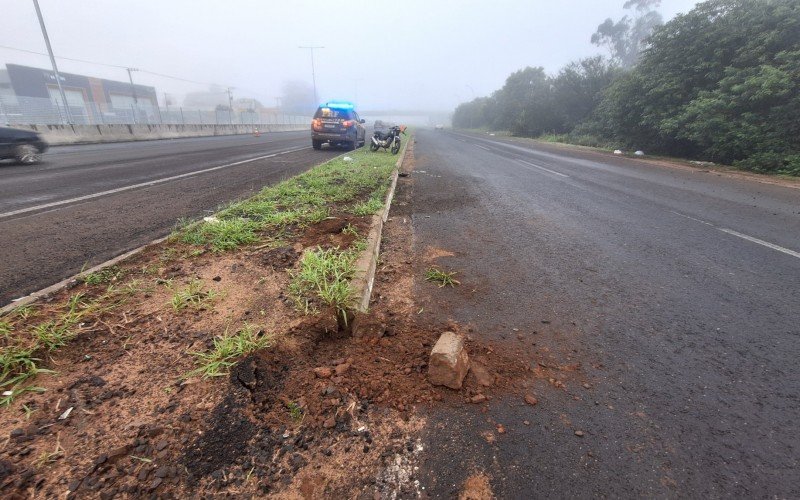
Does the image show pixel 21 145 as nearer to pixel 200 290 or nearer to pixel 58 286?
pixel 58 286

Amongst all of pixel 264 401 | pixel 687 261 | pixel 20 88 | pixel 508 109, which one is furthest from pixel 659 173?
pixel 20 88

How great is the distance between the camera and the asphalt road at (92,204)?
3.79 metres

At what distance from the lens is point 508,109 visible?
49469 millimetres

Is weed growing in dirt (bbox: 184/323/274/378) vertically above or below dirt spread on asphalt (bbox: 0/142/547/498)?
above

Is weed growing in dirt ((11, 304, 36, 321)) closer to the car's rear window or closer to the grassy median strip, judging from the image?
the grassy median strip

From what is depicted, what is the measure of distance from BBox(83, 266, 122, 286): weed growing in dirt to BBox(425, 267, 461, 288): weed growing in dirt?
2914mm

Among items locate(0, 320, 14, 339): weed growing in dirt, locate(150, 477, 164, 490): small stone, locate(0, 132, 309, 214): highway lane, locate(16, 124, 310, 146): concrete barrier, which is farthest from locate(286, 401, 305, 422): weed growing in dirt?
locate(16, 124, 310, 146): concrete barrier

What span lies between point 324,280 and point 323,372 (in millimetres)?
1103

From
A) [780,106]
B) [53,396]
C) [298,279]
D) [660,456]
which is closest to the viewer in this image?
[660,456]

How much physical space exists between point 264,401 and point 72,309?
190 centimetres

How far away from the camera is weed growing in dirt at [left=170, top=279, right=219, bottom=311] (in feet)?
9.74

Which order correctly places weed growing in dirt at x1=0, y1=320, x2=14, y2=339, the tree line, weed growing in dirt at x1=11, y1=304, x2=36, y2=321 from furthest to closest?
the tree line
weed growing in dirt at x1=11, y1=304, x2=36, y2=321
weed growing in dirt at x1=0, y1=320, x2=14, y2=339

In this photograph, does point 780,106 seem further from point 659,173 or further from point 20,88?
point 20,88

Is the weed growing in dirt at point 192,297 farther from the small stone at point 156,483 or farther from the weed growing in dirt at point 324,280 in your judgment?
the small stone at point 156,483
